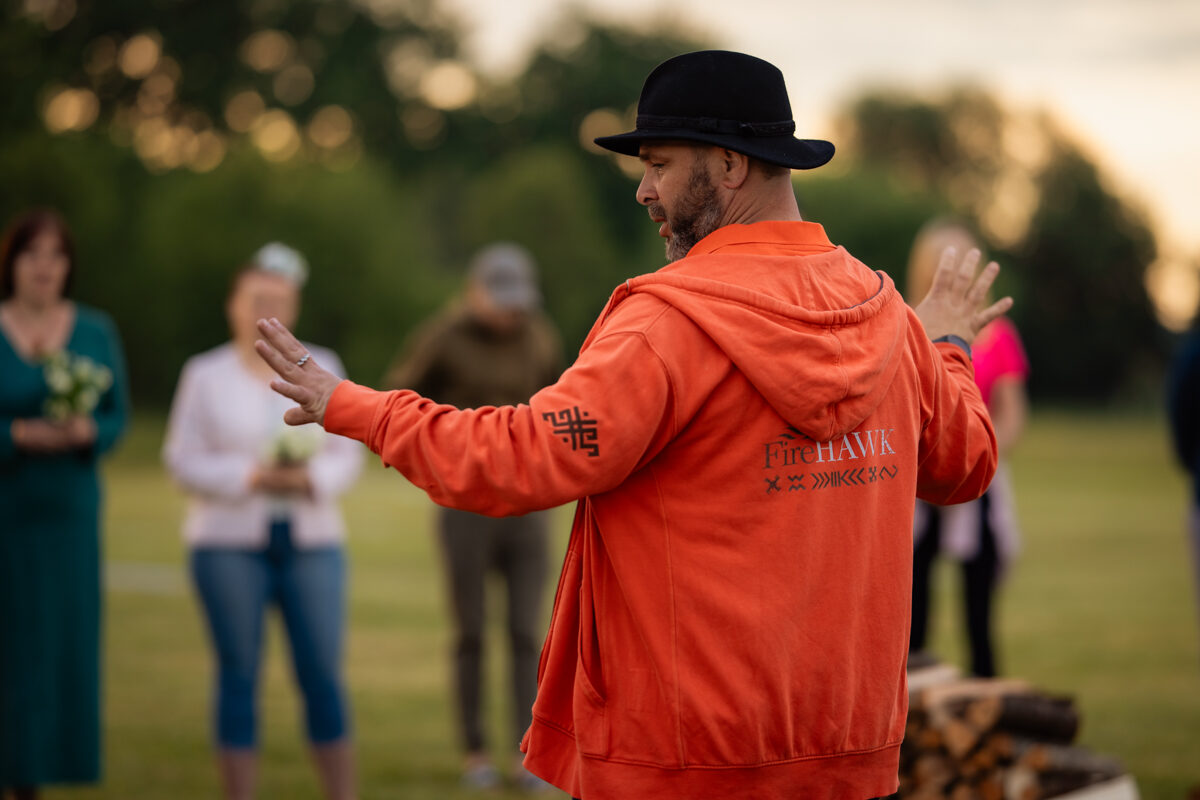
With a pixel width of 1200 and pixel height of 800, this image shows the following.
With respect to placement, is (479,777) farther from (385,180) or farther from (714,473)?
(385,180)

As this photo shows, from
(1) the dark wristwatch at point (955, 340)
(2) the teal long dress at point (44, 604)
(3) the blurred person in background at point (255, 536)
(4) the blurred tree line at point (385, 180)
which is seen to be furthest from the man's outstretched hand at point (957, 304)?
(4) the blurred tree line at point (385, 180)

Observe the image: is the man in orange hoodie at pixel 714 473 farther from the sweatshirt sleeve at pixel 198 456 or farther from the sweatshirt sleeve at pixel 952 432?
the sweatshirt sleeve at pixel 198 456

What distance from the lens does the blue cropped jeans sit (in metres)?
5.00

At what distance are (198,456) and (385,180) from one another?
40626mm

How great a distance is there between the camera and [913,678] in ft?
15.4

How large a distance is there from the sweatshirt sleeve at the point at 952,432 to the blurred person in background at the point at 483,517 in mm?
3520

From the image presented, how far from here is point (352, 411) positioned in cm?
244

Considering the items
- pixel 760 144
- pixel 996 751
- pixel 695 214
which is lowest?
pixel 996 751

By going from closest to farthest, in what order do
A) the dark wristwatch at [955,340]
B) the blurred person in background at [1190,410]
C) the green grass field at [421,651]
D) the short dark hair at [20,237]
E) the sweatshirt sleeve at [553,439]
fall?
the sweatshirt sleeve at [553,439]
the dark wristwatch at [955,340]
the short dark hair at [20,237]
the blurred person in background at [1190,410]
the green grass field at [421,651]

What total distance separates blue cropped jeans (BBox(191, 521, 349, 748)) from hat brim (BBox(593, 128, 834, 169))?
10.1 ft

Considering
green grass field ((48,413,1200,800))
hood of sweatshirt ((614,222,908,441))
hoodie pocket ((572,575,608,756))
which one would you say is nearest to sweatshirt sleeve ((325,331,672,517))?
hood of sweatshirt ((614,222,908,441))

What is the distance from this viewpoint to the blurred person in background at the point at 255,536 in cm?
501

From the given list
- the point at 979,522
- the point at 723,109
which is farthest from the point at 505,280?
the point at 723,109

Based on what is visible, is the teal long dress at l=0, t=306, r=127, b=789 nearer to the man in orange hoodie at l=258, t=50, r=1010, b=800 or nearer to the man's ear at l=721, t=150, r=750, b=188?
the man in orange hoodie at l=258, t=50, r=1010, b=800
